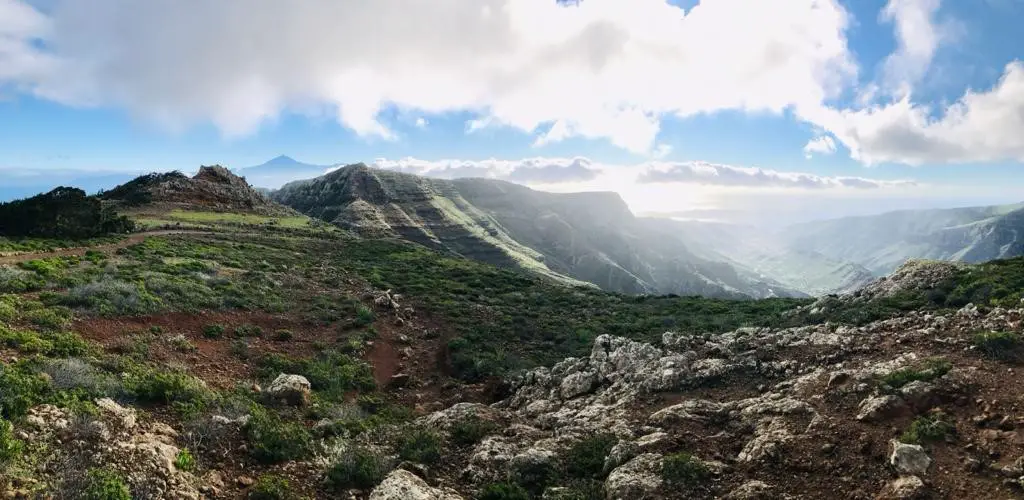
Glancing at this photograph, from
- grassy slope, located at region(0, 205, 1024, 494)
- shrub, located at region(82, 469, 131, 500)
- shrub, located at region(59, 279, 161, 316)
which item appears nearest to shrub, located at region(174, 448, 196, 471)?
grassy slope, located at region(0, 205, 1024, 494)

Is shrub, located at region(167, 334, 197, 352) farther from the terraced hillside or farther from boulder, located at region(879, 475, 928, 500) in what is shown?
boulder, located at region(879, 475, 928, 500)

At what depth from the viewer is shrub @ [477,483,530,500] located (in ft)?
37.5

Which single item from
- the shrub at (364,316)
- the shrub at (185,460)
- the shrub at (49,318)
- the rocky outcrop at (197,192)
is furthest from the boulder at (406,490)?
the rocky outcrop at (197,192)

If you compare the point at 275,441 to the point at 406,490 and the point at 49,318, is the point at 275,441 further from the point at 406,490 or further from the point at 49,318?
the point at 49,318

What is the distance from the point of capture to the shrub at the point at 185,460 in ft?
34.6

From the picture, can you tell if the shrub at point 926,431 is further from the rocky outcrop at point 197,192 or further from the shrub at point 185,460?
the rocky outcrop at point 197,192

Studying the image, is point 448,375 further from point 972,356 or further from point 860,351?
point 972,356

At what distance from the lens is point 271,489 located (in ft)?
34.6

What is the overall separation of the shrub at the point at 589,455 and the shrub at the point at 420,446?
362 centimetres

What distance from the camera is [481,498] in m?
11.5

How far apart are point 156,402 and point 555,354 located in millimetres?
20688

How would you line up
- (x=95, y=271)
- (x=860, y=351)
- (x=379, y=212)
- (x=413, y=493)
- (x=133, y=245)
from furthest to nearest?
1. (x=379, y=212)
2. (x=133, y=245)
3. (x=95, y=271)
4. (x=860, y=351)
5. (x=413, y=493)

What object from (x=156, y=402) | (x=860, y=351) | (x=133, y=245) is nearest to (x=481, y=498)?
(x=156, y=402)

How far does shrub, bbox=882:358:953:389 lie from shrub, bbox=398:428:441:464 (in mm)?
12349
